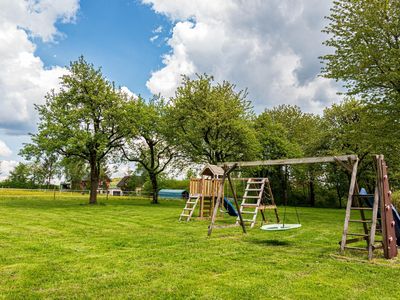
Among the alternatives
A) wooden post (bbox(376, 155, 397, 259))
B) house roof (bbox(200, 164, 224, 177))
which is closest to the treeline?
house roof (bbox(200, 164, 224, 177))

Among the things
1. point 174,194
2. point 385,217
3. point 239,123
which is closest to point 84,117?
point 239,123

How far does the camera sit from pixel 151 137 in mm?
30734

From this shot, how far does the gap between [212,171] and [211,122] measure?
1079cm

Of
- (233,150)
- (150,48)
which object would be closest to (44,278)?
(150,48)

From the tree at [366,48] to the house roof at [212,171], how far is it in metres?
8.72

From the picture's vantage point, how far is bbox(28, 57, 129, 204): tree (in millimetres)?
23719

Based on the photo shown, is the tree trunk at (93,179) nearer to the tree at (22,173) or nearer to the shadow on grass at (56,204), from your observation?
the shadow on grass at (56,204)

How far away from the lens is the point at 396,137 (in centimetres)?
1681

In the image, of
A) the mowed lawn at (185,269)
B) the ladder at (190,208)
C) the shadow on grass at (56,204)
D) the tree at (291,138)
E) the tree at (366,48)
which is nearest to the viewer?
the mowed lawn at (185,269)

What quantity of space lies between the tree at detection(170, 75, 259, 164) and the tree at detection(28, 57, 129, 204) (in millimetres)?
5178

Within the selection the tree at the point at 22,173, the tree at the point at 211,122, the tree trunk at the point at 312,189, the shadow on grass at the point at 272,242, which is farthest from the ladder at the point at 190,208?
the tree at the point at 22,173

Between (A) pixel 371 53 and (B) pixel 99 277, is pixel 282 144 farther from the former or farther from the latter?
(B) pixel 99 277

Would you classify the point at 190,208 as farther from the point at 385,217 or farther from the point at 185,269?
the point at 185,269

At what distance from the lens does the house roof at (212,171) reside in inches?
619
